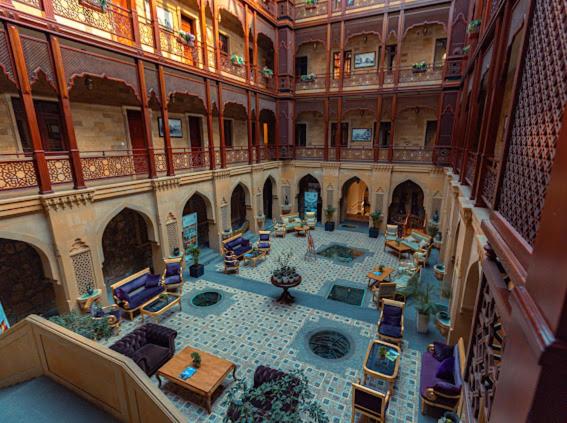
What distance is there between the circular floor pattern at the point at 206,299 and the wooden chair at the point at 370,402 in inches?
214

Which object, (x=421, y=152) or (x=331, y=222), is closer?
(x=421, y=152)

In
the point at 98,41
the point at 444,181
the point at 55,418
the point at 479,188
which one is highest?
the point at 98,41

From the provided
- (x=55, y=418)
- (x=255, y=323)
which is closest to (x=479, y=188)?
(x=255, y=323)

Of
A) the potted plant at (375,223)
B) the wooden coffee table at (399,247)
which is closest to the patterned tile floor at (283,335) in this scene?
the wooden coffee table at (399,247)

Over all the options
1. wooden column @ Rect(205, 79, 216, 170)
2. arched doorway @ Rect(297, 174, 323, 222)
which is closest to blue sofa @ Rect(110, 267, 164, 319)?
wooden column @ Rect(205, 79, 216, 170)

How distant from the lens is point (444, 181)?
13.4 m

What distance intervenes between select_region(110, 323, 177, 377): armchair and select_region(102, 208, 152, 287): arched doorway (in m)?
4.74

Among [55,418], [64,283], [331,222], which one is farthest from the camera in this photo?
[331,222]

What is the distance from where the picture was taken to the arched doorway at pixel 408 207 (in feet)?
54.9

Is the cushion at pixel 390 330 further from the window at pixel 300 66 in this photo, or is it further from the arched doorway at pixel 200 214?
the window at pixel 300 66

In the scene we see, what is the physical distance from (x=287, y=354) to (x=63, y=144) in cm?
941

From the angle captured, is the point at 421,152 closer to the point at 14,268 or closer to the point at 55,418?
the point at 55,418

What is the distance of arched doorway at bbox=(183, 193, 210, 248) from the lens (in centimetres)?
1380

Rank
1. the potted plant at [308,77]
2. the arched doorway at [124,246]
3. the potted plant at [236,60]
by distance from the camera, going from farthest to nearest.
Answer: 1. the potted plant at [308,77]
2. the potted plant at [236,60]
3. the arched doorway at [124,246]
